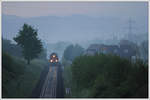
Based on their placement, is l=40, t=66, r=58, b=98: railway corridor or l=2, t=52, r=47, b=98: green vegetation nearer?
l=2, t=52, r=47, b=98: green vegetation

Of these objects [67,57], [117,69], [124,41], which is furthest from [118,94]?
[124,41]

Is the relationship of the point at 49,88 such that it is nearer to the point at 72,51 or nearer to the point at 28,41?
the point at 28,41

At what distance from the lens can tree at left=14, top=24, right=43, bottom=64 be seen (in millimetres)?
39500

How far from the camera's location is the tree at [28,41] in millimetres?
39500

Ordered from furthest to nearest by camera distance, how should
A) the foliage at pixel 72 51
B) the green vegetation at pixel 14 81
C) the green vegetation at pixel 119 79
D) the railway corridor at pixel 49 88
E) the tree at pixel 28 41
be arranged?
the foliage at pixel 72 51, the tree at pixel 28 41, the railway corridor at pixel 49 88, the green vegetation at pixel 14 81, the green vegetation at pixel 119 79

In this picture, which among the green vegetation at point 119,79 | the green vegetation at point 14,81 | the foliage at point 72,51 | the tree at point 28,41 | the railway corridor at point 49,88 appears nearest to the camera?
the green vegetation at point 119,79

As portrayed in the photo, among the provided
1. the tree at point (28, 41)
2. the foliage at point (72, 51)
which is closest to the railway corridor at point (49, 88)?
the tree at point (28, 41)

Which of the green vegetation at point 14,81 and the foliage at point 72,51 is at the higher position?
the foliage at point 72,51

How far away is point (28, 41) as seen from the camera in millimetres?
39906

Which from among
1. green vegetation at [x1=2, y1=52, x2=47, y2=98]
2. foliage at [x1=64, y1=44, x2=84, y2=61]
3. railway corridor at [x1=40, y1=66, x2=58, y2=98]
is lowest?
railway corridor at [x1=40, y1=66, x2=58, y2=98]

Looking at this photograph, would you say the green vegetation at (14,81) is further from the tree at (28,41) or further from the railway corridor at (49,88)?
the tree at (28,41)

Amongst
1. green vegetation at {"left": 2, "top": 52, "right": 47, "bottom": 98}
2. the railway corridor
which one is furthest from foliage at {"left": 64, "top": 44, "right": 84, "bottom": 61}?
green vegetation at {"left": 2, "top": 52, "right": 47, "bottom": 98}

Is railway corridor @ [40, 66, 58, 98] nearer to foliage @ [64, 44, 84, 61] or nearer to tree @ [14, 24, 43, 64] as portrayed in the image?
tree @ [14, 24, 43, 64]

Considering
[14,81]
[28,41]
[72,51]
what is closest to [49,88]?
[14,81]
